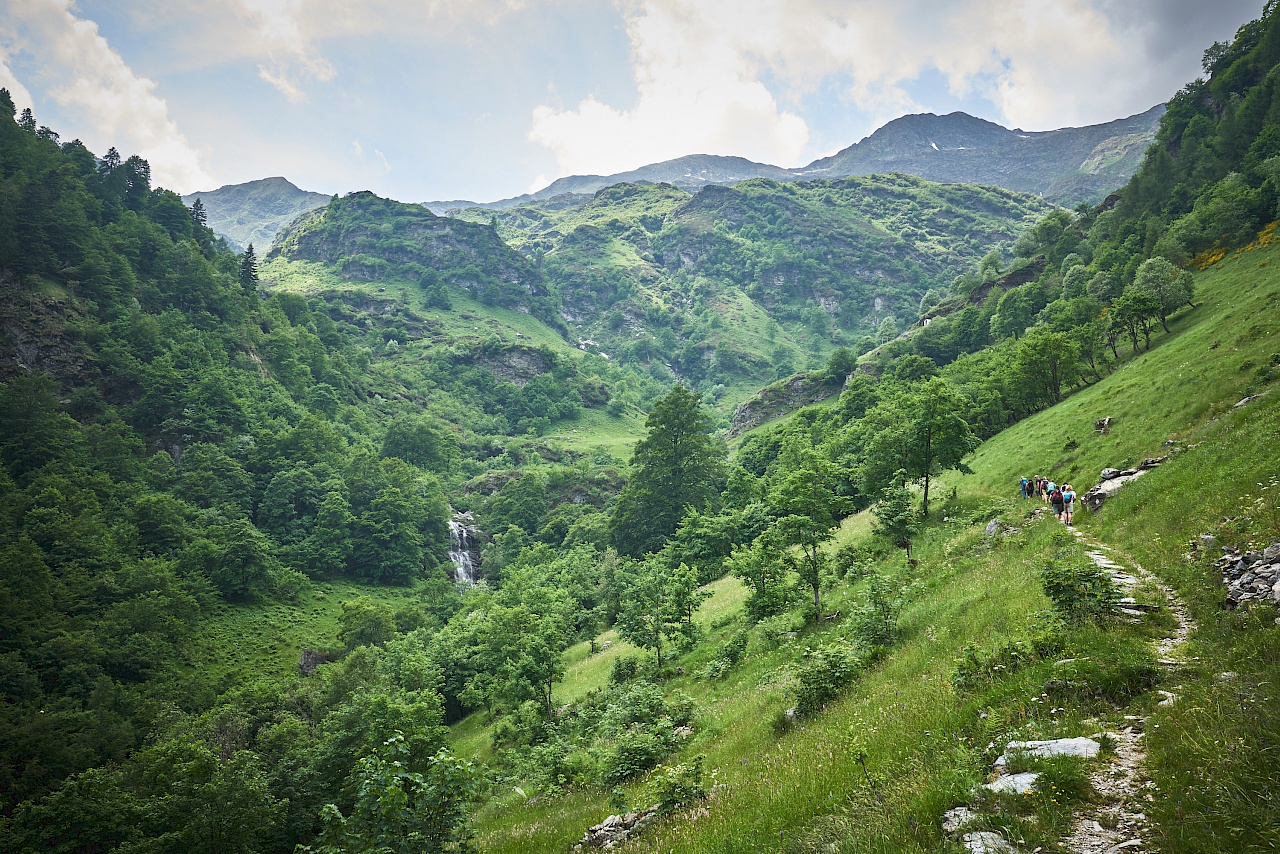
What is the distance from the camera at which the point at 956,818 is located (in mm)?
5988

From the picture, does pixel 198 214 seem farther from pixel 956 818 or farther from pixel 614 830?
pixel 956 818

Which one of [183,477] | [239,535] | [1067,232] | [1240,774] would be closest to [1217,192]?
[1067,232]

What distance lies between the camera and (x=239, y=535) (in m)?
72.5

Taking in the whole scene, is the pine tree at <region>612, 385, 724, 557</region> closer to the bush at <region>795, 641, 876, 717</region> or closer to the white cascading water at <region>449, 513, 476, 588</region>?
the white cascading water at <region>449, 513, 476, 588</region>

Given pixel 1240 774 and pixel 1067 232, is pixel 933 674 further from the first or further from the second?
pixel 1067 232

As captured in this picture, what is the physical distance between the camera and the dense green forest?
78.4 feet

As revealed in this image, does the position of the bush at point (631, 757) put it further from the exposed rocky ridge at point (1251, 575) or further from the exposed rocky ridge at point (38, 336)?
the exposed rocky ridge at point (38, 336)

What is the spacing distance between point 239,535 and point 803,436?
266 feet

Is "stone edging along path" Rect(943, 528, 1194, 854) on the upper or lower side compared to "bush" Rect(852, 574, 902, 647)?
upper

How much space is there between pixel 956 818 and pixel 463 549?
369ft

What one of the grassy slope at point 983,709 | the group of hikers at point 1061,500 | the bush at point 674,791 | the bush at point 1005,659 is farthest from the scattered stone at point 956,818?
the group of hikers at point 1061,500

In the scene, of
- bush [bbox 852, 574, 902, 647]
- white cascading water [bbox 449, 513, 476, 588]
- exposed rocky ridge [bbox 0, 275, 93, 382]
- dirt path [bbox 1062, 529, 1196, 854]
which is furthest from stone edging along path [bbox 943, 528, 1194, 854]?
exposed rocky ridge [bbox 0, 275, 93, 382]

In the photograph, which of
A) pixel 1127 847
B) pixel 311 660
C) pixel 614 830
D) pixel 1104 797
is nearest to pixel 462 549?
pixel 311 660

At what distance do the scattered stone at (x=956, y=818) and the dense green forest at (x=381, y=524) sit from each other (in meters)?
5.31
